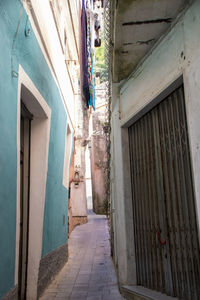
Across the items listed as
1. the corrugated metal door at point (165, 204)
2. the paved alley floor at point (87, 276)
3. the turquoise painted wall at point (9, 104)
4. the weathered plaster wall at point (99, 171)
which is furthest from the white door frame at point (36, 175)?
the weathered plaster wall at point (99, 171)

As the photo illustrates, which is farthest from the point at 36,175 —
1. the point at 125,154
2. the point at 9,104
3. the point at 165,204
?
the point at 165,204

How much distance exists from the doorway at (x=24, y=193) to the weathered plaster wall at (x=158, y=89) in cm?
170

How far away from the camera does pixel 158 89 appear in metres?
3.85

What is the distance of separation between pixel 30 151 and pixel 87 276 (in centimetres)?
317

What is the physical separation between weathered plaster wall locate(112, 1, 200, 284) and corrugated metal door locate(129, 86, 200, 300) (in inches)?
8.2

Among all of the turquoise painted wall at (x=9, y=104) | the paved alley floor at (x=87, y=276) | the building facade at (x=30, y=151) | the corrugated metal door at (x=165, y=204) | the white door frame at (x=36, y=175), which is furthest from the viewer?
the paved alley floor at (x=87, y=276)

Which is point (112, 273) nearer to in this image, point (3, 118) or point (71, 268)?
point (71, 268)

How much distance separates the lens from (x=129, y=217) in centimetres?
480

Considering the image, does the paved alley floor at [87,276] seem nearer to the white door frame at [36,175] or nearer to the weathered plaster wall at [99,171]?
the white door frame at [36,175]

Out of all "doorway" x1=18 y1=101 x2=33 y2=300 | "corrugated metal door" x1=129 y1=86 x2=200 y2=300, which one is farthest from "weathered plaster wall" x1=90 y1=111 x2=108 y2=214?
"corrugated metal door" x1=129 y1=86 x2=200 y2=300

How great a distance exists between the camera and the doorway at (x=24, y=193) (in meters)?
4.65

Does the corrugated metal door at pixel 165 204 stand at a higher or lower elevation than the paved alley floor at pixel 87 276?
higher

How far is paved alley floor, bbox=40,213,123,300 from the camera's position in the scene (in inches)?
192

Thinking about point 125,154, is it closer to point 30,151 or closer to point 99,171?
point 30,151
